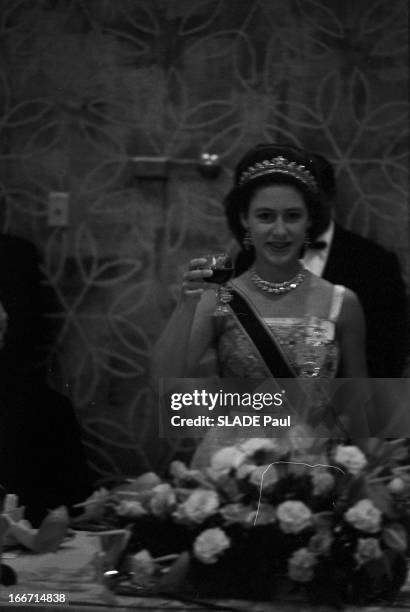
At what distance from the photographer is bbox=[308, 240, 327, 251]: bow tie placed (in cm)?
221

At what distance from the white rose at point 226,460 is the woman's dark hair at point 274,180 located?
0.43 metres

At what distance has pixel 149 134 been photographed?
2.27 m

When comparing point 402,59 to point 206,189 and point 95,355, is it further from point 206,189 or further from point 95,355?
point 95,355

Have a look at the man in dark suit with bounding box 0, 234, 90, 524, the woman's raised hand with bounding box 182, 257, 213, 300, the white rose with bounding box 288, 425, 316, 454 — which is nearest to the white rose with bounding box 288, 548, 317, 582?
the white rose with bounding box 288, 425, 316, 454

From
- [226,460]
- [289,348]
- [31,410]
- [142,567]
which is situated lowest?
[142,567]

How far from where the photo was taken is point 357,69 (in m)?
2.22

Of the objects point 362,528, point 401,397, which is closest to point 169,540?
point 362,528

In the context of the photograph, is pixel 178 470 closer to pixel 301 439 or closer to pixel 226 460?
pixel 226 460

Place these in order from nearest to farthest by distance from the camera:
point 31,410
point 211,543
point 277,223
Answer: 1. point 211,543
2. point 277,223
3. point 31,410

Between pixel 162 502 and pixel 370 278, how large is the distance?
630mm

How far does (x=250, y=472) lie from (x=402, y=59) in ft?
2.96

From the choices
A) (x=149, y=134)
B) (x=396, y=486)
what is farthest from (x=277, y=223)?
(x=396, y=486)

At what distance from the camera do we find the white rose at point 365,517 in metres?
2.11

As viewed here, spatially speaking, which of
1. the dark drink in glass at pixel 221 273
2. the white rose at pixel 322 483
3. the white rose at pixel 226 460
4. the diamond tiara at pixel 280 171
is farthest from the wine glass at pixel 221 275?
the white rose at pixel 322 483
